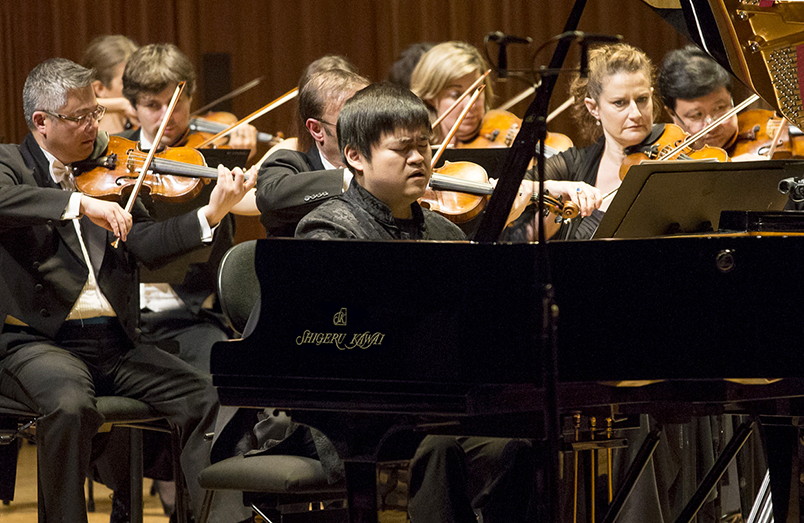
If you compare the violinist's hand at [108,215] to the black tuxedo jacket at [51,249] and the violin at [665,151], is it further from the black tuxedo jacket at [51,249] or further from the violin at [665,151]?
the violin at [665,151]

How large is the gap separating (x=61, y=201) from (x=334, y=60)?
3.23 ft

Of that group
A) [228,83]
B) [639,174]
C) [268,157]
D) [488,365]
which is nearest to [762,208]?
[639,174]

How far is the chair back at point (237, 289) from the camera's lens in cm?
241

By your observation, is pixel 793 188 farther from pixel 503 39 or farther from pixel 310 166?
pixel 310 166

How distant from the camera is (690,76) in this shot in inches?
141

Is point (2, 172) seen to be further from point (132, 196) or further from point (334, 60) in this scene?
point (334, 60)

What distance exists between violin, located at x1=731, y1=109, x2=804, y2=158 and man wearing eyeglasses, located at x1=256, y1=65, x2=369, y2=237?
130 cm

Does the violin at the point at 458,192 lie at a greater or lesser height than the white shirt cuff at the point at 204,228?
greater

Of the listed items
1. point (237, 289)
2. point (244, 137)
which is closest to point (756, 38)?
point (237, 289)

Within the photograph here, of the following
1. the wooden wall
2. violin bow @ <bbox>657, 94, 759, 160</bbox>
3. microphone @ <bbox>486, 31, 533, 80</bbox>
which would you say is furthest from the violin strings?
the wooden wall

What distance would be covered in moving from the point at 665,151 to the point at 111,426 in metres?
1.59

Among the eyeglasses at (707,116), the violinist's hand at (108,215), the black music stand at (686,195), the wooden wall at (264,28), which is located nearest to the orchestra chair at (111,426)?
the violinist's hand at (108,215)

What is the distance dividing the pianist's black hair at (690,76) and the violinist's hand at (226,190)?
1392 mm

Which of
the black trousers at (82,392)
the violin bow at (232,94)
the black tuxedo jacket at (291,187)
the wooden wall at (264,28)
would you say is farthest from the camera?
the wooden wall at (264,28)
